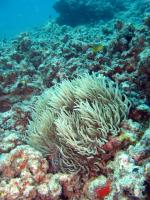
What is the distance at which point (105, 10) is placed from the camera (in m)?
20.3

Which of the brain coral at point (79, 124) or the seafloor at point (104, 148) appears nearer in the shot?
the seafloor at point (104, 148)

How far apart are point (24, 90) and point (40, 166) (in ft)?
12.2

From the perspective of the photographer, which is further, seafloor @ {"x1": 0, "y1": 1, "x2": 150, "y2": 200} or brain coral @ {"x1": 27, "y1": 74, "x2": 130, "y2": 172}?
brain coral @ {"x1": 27, "y1": 74, "x2": 130, "y2": 172}

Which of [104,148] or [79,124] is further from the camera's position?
[79,124]

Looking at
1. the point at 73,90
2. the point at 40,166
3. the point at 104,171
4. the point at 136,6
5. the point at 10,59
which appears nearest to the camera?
the point at 104,171

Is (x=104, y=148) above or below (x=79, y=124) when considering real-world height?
below

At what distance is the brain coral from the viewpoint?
13.0 ft

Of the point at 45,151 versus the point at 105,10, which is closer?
the point at 45,151

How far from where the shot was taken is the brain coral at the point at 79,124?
3.97 meters

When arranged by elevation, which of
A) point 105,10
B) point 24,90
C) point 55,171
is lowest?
point 55,171

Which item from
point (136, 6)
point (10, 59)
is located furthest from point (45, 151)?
point (136, 6)

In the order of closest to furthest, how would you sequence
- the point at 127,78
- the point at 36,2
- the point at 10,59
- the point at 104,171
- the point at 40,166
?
the point at 104,171
the point at 40,166
the point at 127,78
the point at 10,59
the point at 36,2

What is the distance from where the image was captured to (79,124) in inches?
167

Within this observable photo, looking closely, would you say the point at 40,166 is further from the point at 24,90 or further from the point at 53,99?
the point at 24,90
